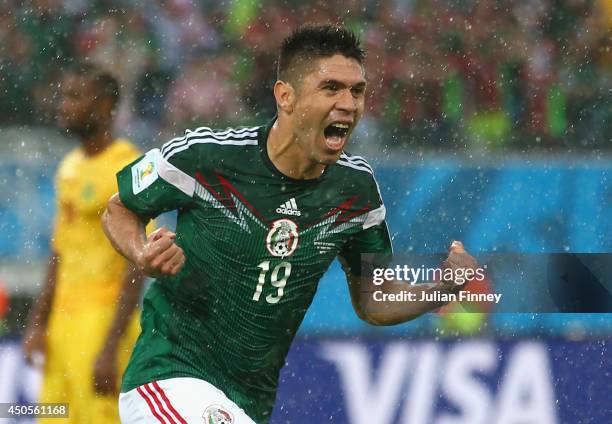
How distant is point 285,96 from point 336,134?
0.22 metres

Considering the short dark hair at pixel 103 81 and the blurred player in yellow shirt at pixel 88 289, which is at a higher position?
the short dark hair at pixel 103 81

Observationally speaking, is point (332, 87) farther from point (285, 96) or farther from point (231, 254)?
point (231, 254)

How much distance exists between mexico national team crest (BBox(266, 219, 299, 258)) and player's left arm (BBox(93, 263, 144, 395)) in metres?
1.82

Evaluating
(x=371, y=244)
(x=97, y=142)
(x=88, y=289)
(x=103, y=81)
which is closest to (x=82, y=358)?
(x=88, y=289)

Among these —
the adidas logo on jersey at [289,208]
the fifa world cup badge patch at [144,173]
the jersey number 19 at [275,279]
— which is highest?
the fifa world cup badge patch at [144,173]

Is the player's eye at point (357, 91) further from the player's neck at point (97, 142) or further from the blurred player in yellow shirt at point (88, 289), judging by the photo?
the player's neck at point (97, 142)

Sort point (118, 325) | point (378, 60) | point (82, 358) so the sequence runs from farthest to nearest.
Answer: point (378, 60), point (82, 358), point (118, 325)

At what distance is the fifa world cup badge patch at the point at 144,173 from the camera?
149 inches

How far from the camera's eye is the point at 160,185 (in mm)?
3773

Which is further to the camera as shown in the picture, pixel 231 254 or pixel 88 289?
pixel 88 289

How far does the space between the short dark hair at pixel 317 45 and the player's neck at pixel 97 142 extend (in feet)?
7.96

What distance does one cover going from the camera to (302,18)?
6.98m

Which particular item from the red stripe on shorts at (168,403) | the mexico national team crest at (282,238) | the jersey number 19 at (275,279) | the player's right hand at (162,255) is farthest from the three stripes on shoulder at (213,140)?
the red stripe on shorts at (168,403)

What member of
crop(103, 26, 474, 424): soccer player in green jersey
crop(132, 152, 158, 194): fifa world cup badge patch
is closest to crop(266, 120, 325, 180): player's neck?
crop(103, 26, 474, 424): soccer player in green jersey
